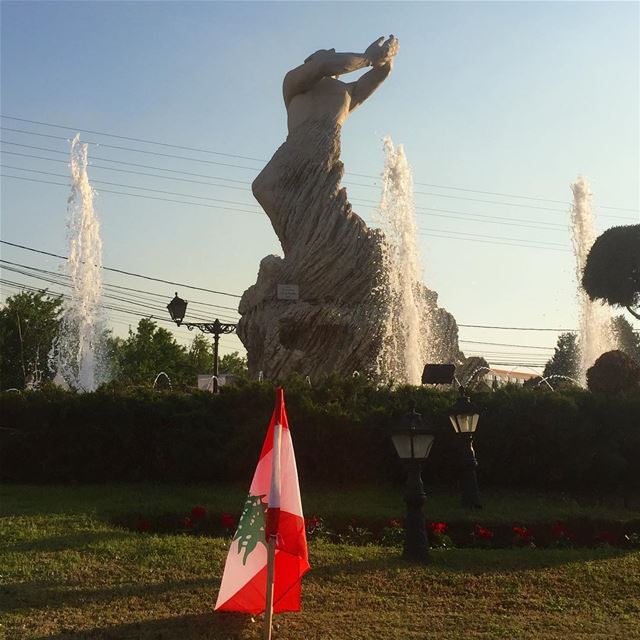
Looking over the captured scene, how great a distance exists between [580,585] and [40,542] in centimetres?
458

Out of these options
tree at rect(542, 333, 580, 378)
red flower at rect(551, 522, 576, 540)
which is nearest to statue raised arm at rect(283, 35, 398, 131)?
red flower at rect(551, 522, 576, 540)

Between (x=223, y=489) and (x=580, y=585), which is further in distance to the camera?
(x=223, y=489)

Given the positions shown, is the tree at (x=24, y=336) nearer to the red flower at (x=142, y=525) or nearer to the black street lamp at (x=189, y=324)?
the black street lamp at (x=189, y=324)

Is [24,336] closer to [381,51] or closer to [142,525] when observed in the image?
[381,51]

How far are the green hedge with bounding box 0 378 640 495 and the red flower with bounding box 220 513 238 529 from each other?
2017 mm

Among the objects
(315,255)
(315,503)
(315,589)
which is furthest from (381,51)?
(315,589)

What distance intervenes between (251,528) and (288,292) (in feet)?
42.3

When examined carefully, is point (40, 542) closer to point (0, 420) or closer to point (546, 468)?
point (0, 420)

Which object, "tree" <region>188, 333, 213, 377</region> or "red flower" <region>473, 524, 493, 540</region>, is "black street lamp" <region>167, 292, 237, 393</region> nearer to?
"red flower" <region>473, 524, 493, 540</region>

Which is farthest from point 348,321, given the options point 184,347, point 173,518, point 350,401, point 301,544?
point 184,347

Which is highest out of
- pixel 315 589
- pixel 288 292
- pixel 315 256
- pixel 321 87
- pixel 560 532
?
pixel 321 87

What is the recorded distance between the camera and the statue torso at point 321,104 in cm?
2045

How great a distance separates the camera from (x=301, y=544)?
20.2 feet

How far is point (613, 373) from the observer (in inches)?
723
